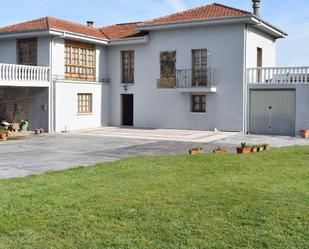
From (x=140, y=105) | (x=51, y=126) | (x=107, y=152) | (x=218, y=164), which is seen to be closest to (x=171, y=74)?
(x=140, y=105)

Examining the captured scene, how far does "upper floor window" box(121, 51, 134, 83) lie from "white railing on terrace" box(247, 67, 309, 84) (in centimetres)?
772

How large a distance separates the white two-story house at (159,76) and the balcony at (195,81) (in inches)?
2.4

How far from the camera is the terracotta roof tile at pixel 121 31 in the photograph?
92.6ft

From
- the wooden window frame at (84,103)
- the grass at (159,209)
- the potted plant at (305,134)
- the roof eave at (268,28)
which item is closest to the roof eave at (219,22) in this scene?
the roof eave at (268,28)

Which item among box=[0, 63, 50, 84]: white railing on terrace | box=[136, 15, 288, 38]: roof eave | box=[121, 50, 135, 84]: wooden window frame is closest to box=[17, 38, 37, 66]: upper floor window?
box=[0, 63, 50, 84]: white railing on terrace

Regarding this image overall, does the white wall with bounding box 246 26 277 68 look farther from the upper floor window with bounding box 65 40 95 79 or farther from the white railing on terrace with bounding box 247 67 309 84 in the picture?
the upper floor window with bounding box 65 40 95 79

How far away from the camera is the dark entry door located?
95.1 feet

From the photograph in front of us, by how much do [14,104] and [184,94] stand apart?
388 inches

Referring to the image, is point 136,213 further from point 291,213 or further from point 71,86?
point 71,86

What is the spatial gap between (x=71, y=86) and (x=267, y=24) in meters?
11.9

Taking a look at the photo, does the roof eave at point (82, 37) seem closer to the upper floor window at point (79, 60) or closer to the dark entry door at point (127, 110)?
the upper floor window at point (79, 60)

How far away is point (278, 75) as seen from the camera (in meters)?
23.8

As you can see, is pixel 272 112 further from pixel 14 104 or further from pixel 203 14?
pixel 14 104

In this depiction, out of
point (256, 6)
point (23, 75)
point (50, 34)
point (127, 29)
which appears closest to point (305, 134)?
point (256, 6)
